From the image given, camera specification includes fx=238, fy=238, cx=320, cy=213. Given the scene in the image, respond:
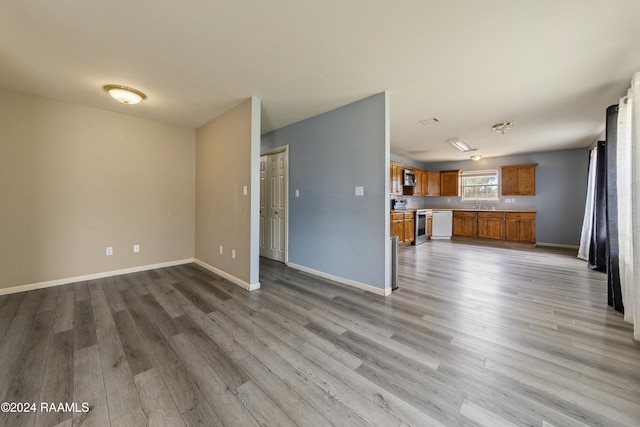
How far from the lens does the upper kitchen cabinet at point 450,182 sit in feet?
25.0

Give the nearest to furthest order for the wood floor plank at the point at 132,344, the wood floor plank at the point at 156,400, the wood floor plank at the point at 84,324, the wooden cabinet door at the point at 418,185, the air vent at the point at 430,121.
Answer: the wood floor plank at the point at 156,400 < the wood floor plank at the point at 132,344 < the wood floor plank at the point at 84,324 < the air vent at the point at 430,121 < the wooden cabinet door at the point at 418,185

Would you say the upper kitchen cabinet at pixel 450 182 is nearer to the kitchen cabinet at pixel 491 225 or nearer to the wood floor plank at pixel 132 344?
the kitchen cabinet at pixel 491 225

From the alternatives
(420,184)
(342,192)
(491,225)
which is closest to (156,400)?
(342,192)

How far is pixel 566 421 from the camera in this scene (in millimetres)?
1238

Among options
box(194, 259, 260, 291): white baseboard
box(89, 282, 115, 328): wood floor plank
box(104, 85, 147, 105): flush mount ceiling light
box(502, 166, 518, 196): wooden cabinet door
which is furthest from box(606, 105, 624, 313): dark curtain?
box(104, 85, 147, 105): flush mount ceiling light

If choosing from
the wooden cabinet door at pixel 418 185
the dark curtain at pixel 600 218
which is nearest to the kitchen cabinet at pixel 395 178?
the wooden cabinet door at pixel 418 185

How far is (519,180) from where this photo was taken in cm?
663

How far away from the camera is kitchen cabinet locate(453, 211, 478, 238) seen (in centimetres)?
718

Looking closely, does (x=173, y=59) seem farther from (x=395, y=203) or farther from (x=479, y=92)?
(x=395, y=203)

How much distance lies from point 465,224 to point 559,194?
225 cm

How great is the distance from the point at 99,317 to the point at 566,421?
3.61 metres

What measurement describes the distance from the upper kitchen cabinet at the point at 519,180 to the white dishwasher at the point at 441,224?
161cm

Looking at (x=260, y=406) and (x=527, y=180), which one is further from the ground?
(x=527, y=180)

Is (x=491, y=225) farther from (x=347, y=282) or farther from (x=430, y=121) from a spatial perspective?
(x=347, y=282)
